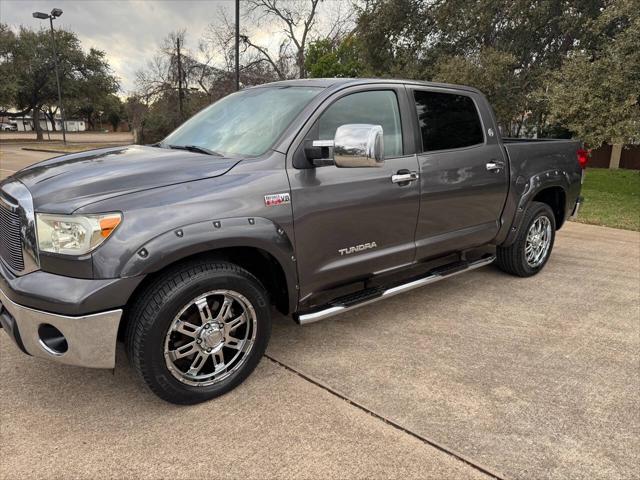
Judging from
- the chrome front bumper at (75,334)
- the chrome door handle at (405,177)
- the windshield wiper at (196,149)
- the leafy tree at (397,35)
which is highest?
the leafy tree at (397,35)

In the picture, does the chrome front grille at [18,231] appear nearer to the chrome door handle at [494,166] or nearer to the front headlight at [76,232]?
the front headlight at [76,232]

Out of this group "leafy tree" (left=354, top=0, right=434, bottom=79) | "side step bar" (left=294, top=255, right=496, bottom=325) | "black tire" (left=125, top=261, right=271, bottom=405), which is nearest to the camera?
"black tire" (left=125, top=261, right=271, bottom=405)

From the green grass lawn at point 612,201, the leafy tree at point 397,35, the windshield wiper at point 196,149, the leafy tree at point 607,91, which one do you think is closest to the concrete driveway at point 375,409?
the windshield wiper at point 196,149

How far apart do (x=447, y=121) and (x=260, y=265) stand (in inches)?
81.2

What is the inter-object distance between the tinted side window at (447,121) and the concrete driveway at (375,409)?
145cm

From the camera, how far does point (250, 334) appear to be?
2.92 meters

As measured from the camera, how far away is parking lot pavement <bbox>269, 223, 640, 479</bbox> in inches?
97.7

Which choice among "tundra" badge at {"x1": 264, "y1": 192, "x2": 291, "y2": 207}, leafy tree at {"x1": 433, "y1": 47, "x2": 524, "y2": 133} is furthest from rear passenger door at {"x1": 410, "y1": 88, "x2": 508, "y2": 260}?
leafy tree at {"x1": 433, "y1": 47, "x2": 524, "y2": 133}

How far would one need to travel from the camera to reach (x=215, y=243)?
8.54 ft

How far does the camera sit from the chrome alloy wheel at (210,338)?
104 inches

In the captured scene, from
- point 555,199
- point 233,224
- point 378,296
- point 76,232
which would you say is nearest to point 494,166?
point 555,199

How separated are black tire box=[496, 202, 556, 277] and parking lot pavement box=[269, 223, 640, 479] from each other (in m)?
0.15

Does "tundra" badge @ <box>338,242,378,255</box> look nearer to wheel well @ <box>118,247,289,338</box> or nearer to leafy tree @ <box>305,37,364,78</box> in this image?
wheel well @ <box>118,247,289,338</box>

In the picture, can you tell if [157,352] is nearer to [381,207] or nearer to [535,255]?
[381,207]
